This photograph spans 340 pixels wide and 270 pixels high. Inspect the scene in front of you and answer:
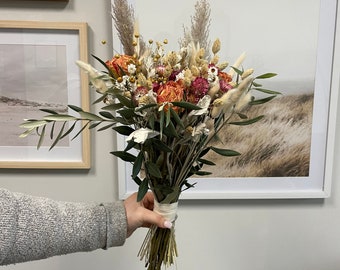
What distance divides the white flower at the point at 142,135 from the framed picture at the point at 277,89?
0.41 m

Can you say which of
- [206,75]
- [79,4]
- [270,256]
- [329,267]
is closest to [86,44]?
[79,4]

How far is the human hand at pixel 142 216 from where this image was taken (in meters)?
0.65

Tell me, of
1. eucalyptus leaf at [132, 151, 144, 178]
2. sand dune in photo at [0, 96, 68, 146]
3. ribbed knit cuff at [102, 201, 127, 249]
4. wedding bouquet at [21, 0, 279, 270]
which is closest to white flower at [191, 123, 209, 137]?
wedding bouquet at [21, 0, 279, 270]

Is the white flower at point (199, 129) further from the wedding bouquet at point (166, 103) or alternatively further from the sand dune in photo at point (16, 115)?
the sand dune in photo at point (16, 115)

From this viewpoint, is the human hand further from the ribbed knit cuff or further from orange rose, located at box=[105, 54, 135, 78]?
orange rose, located at box=[105, 54, 135, 78]

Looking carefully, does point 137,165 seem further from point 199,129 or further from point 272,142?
point 272,142

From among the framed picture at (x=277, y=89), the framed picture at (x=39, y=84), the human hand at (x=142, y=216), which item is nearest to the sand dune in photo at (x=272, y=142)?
the framed picture at (x=277, y=89)

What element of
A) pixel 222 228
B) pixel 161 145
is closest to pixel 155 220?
pixel 161 145

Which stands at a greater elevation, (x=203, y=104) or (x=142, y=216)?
(x=203, y=104)

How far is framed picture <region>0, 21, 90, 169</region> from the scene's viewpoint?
930 mm

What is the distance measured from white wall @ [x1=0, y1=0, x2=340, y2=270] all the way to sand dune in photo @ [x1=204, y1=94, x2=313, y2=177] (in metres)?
0.10

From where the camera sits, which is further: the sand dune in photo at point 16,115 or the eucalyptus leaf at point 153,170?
the sand dune in photo at point 16,115

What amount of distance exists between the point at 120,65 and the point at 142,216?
0.96 feet

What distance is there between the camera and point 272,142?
100 centimetres
